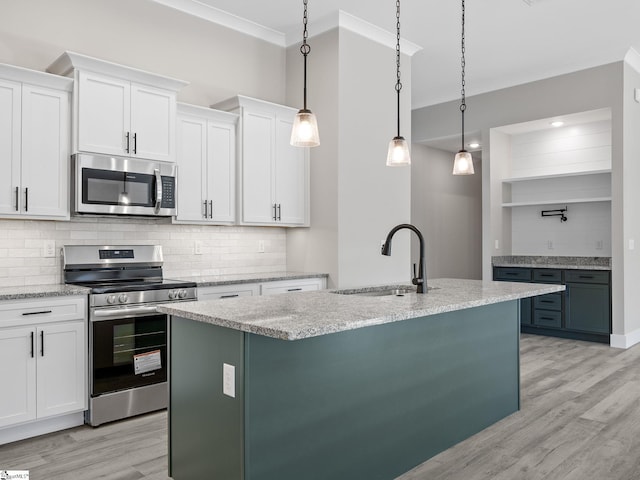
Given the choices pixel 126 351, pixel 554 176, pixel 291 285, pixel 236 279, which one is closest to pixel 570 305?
pixel 554 176

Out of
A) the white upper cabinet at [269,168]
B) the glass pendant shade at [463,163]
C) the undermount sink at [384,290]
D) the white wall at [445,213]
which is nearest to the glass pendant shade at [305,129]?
the undermount sink at [384,290]

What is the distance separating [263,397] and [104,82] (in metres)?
2.71

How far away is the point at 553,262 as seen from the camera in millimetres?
6742

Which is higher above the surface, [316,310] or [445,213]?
[445,213]

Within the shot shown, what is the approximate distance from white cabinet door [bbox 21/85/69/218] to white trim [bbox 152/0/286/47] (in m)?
1.48

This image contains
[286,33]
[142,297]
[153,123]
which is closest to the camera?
[142,297]

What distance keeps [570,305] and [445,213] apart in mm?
2574

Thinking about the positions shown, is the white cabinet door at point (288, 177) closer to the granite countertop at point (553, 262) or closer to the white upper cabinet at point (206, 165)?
the white upper cabinet at point (206, 165)

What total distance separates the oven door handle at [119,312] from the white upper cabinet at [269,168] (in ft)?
4.31

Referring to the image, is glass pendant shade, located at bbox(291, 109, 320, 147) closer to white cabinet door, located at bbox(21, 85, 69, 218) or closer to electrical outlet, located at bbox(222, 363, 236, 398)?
electrical outlet, located at bbox(222, 363, 236, 398)

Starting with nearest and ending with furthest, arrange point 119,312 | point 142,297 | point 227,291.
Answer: point 119,312 < point 142,297 < point 227,291

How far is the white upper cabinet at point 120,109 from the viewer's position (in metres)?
3.60

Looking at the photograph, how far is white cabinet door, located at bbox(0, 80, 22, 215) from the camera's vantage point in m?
3.33

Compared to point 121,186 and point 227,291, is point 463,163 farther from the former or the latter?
point 121,186
